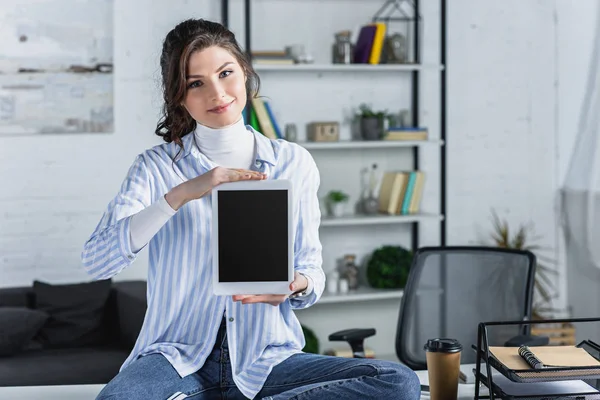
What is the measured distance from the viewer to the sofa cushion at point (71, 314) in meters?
3.85

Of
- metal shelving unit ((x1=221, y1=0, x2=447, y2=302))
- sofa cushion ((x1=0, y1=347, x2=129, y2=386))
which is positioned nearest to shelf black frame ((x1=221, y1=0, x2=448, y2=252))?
metal shelving unit ((x1=221, y1=0, x2=447, y2=302))

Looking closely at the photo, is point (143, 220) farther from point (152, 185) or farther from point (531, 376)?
point (531, 376)

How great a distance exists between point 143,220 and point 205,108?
0.31 metres

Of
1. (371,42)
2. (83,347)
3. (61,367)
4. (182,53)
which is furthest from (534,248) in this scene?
(182,53)

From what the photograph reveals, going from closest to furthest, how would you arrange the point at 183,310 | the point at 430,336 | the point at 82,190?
1. the point at 183,310
2. the point at 430,336
3. the point at 82,190

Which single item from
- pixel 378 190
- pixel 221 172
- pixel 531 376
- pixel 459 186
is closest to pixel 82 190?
pixel 378 190

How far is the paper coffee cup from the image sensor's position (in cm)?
173

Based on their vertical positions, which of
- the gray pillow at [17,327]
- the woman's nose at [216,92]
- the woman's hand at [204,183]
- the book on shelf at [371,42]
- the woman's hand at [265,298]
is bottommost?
the gray pillow at [17,327]

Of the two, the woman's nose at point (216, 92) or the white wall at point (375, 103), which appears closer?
the woman's nose at point (216, 92)

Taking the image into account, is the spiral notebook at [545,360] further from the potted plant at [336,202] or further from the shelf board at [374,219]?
the potted plant at [336,202]

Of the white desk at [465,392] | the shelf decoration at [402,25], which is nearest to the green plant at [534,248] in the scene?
the shelf decoration at [402,25]

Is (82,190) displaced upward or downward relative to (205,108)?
downward

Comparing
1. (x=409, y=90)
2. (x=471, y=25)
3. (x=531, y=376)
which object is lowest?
A: (x=531, y=376)

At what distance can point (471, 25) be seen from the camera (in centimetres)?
465
